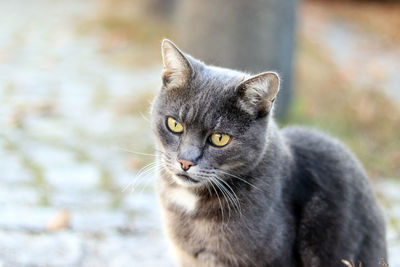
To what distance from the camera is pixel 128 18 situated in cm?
763

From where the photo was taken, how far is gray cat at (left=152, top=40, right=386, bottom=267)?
2.28 metres

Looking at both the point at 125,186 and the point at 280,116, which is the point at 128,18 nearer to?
the point at 280,116

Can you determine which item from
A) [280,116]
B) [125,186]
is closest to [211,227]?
[125,186]

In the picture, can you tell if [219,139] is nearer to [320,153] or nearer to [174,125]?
[174,125]

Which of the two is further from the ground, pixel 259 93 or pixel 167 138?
pixel 259 93

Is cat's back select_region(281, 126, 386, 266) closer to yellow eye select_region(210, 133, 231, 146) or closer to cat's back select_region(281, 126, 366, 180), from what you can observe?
cat's back select_region(281, 126, 366, 180)

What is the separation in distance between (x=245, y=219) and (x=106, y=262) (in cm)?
108

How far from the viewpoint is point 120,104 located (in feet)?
17.4

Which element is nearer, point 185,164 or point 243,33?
point 185,164

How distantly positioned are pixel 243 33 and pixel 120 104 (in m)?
1.56

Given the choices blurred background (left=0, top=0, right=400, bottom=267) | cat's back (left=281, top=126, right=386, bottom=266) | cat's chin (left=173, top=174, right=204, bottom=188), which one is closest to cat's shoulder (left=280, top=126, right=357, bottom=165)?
cat's back (left=281, top=126, right=386, bottom=266)

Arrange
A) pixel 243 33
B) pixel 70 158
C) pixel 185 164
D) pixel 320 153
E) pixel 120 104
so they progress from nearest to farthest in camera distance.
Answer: pixel 185 164, pixel 320 153, pixel 70 158, pixel 243 33, pixel 120 104

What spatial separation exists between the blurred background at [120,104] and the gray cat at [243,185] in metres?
0.36

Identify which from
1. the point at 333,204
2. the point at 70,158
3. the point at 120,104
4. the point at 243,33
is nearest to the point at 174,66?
the point at 333,204
